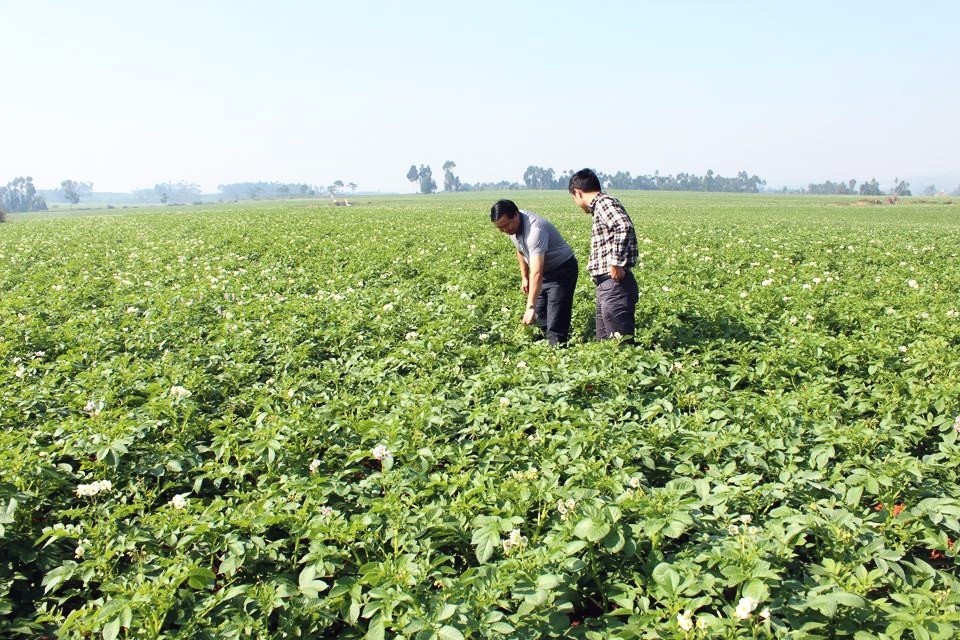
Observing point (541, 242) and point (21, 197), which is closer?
point (541, 242)

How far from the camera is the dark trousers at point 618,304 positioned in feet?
17.9

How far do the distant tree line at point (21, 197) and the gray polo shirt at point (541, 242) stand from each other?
548 feet

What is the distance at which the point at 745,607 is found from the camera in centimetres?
206

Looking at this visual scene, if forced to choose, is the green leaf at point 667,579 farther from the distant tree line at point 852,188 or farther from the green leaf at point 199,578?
the distant tree line at point 852,188

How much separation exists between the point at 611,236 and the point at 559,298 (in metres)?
0.95

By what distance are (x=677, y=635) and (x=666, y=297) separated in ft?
19.0

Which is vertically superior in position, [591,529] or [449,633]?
[591,529]

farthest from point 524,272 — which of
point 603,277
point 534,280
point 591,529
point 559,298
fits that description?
point 591,529

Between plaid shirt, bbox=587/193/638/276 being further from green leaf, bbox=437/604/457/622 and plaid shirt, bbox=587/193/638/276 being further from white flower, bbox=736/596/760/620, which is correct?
green leaf, bbox=437/604/457/622

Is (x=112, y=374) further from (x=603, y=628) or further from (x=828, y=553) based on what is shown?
(x=828, y=553)

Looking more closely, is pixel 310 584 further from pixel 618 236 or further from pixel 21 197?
pixel 21 197

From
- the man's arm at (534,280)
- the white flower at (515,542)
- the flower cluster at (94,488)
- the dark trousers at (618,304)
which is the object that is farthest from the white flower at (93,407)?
the dark trousers at (618,304)

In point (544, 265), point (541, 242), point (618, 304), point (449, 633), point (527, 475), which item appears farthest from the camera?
point (544, 265)

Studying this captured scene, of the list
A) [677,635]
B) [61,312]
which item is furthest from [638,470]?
[61,312]
